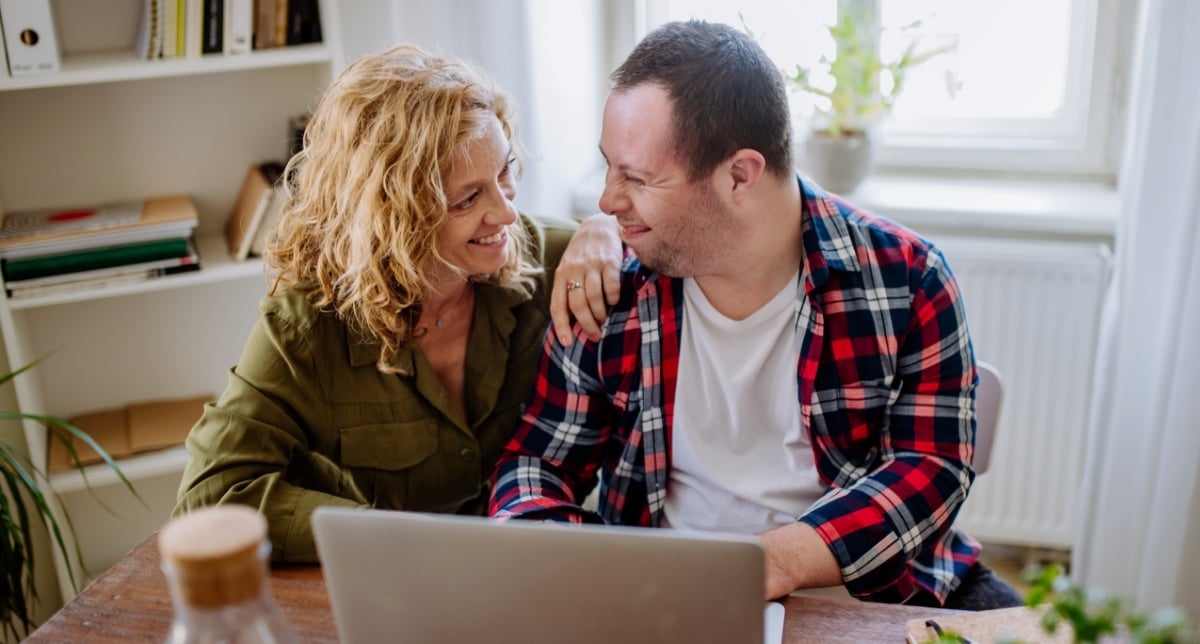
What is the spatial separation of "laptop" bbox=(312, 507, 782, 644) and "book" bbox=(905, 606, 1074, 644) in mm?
309

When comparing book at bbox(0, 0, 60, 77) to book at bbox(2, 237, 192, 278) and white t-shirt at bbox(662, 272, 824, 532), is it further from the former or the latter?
white t-shirt at bbox(662, 272, 824, 532)

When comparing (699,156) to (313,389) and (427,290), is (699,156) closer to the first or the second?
(427,290)

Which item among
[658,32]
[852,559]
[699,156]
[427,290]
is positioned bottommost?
[852,559]

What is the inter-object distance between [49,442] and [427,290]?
1.14m

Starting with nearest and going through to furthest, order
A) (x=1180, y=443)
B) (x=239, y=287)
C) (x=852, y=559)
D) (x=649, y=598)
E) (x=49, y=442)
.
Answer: (x=649, y=598)
(x=852, y=559)
(x=1180, y=443)
(x=49, y=442)
(x=239, y=287)

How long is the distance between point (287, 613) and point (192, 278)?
110 centimetres

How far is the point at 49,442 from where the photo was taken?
2.26 m

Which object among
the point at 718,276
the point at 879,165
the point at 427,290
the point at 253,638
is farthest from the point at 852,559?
the point at 879,165

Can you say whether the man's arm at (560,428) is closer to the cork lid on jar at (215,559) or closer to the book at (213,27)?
the cork lid on jar at (215,559)

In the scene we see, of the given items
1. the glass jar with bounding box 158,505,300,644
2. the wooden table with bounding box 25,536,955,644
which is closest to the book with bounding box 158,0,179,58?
the wooden table with bounding box 25,536,955,644

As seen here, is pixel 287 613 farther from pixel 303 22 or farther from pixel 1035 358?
pixel 1035 358

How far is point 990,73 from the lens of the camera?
8.22 ft

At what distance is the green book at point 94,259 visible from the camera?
79.4 inches

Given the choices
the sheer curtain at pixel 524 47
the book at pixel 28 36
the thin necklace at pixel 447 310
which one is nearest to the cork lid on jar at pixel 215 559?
the thin necklace at pixel 447 310
